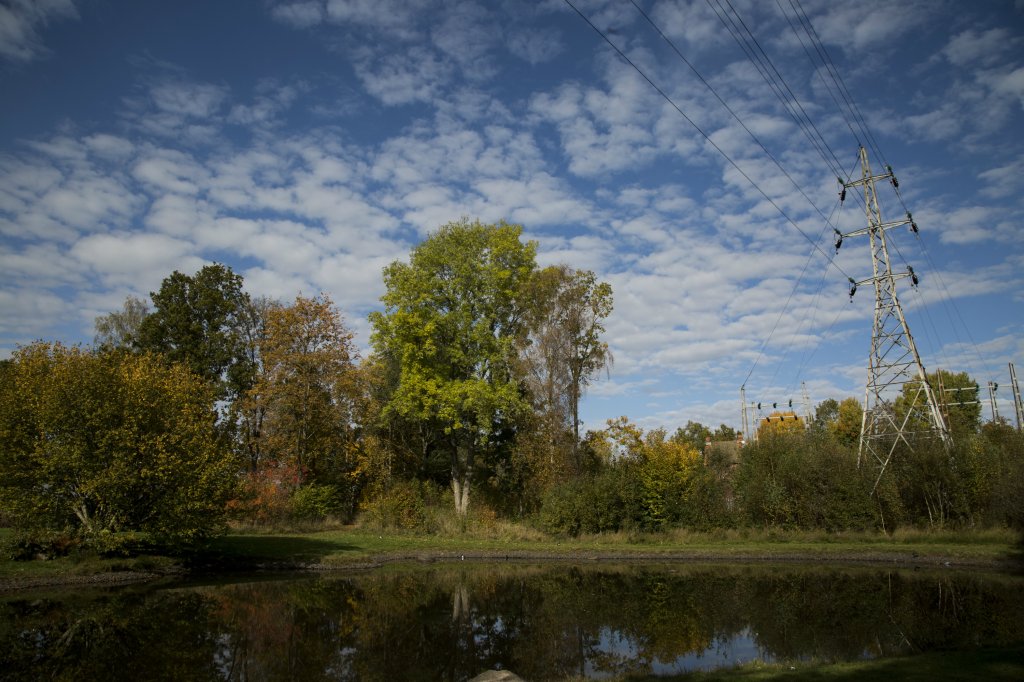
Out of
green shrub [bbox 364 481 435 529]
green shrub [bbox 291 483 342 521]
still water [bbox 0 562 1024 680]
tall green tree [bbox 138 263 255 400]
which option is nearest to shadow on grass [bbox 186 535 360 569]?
still water [bbox 0 562 1024 680]

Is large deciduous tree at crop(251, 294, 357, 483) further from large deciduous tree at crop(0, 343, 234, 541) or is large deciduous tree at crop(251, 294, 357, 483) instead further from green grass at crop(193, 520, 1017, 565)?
large deciduous tree at crop(0, 343, 234, 541)

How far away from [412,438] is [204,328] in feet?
56.0

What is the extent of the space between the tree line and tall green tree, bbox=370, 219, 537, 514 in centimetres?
13

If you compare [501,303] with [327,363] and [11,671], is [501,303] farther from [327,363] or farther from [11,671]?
[11,671]

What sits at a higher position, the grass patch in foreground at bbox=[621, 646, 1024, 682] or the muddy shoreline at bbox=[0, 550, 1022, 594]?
the grass patch in foreground at bbox=[621, 646, 1024, 682]

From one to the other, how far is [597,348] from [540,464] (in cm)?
734

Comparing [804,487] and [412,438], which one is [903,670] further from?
[412,438]

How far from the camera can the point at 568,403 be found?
3491 cm

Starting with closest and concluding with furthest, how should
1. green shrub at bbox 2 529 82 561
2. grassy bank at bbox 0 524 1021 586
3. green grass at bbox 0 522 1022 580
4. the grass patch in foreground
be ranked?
1. the grass patch in foreground
2. green shrub at bbox 2 529 82 561
3. grassy bank at bbox 0 524 1021 586
4. green grass at bbox 0 522 1022 580

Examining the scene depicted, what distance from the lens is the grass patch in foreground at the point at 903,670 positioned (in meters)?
8.68

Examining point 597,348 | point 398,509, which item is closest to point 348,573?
point 398,509

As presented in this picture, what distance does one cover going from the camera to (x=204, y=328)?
4488 cm

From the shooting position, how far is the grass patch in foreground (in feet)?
28.5

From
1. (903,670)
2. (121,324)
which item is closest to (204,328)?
(121,324)
